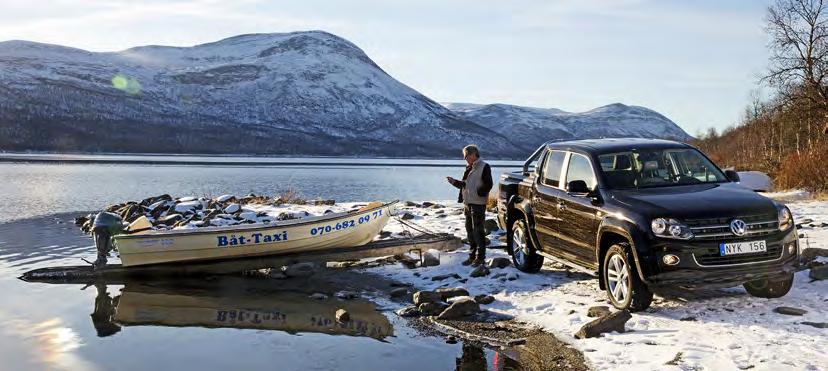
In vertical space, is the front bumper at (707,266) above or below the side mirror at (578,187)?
below

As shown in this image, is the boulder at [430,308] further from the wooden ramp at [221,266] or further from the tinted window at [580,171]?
the wooden ramp at [221,266]

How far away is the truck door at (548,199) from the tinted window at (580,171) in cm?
23

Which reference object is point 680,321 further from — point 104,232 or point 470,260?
point 104,232

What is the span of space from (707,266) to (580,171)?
2.49 metres

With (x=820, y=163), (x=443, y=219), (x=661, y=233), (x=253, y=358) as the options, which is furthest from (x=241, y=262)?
(x=820, y=163)

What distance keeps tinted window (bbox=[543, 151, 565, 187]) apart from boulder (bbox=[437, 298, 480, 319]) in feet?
7.36

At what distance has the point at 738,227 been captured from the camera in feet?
25.7

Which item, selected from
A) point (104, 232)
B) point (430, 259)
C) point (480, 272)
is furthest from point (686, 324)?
point (104, 232)

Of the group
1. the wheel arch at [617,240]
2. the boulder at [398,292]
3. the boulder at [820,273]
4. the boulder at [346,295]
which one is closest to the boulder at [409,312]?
the boulder at [398,292]

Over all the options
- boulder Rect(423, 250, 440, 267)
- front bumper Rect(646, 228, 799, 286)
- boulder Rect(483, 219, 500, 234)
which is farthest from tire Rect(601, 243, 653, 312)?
boulder Rect(483, 219, 500, 234)

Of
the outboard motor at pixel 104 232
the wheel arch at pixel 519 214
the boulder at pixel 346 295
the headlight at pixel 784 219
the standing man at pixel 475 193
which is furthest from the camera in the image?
the outboard motor at pixel 104 232

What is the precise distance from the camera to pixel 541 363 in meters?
7.39

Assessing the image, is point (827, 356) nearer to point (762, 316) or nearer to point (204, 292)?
point (762, 316)

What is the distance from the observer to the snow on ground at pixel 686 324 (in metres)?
6.82
